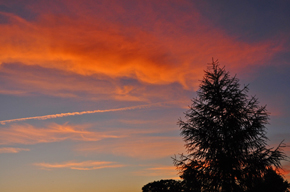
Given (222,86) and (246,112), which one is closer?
(246,112)

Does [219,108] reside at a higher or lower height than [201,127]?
higher

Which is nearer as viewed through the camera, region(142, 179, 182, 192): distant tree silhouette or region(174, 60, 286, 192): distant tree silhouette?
region(174, 60, 286, 192): distant tree silhouette

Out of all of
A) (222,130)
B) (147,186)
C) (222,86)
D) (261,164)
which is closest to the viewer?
(261,164)

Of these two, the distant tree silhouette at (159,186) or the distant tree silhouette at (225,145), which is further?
the distant tree silhouette at (159,186)

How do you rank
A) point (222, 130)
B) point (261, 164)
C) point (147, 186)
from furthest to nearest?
point (147, 186)
point (222, 130)
point (261, 164)

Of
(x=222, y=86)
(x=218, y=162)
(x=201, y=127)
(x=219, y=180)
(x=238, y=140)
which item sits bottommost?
(x=219, y=180)

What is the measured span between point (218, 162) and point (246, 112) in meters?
4.05

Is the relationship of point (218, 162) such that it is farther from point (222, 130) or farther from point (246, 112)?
point (246, 112)

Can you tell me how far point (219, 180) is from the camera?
17297mm

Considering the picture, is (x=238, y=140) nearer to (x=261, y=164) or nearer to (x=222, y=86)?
(x=261, y=164)

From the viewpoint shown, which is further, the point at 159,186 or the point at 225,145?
the point at 159,186

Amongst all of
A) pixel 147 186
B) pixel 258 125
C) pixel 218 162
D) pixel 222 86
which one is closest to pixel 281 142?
pixel 258 125

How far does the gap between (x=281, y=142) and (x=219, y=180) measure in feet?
15.5

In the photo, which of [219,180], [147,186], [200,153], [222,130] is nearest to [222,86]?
[222,130]
